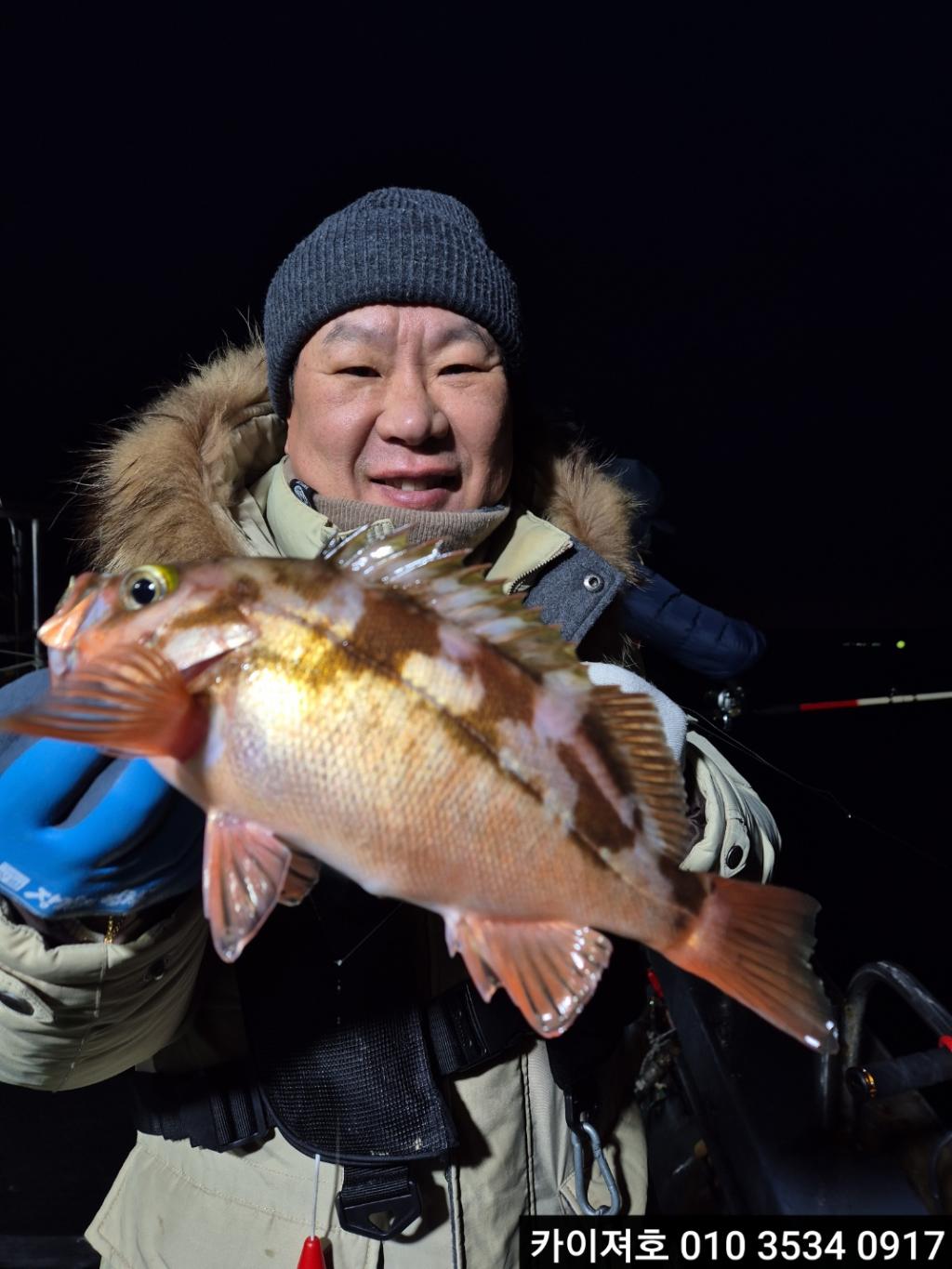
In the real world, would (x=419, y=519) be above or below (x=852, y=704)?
above

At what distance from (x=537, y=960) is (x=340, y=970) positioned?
68 centimetres

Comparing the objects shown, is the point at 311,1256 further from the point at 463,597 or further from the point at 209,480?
the point at 209,480

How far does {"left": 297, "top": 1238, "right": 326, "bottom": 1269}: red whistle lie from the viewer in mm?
1398

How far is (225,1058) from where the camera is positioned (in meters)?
1.55

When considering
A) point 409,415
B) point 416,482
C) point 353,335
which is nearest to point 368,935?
point 416,482

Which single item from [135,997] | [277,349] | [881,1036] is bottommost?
[881,1036]

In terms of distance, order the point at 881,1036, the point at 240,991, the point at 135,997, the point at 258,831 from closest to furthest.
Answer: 1. the point at 258,831
2. the point at 135,997
3. the point at 240,991
4. the point at 881,1036

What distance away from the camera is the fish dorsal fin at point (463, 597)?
3.27ft

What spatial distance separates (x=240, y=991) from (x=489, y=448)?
120cm

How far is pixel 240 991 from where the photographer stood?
1.47 m

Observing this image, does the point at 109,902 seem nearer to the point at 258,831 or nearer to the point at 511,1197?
the point at 258,831

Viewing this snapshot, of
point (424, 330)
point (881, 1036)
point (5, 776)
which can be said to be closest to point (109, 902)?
point (5, 776)

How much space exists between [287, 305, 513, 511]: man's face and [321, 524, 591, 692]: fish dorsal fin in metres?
0.63

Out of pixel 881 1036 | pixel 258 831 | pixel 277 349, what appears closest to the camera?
pixel 258 831
